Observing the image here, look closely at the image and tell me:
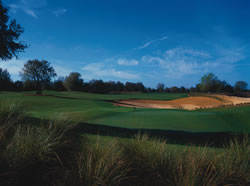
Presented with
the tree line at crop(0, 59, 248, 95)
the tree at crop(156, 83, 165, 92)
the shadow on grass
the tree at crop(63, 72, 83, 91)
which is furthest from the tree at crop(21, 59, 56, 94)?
the tree at crop(156, 83, 165, 92)

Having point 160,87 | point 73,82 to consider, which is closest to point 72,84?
point 73,82

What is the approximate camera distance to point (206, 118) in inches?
Answer: 297

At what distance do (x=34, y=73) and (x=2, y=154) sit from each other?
122ft

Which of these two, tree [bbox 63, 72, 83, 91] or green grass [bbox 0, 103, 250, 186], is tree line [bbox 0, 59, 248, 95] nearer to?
tree [bbox 63, 72, 83, 91]

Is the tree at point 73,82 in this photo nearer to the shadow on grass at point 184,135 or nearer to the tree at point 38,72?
the tree at point 38,72

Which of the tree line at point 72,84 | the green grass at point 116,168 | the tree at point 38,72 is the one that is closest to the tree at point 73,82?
the tree line at point 72,84

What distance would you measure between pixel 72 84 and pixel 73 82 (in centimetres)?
72

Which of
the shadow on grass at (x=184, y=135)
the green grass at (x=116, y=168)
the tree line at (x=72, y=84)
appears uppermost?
the tree line at (x=72, y=84)

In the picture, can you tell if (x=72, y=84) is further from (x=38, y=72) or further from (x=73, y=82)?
(x=38, y=72)

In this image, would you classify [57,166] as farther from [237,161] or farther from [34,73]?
[34,73]

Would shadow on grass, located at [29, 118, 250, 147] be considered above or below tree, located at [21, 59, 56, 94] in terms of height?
below

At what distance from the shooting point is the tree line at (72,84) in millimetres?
33719

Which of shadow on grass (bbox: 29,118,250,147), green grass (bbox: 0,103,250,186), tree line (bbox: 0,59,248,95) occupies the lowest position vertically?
shadow on grass (bbox: 29,118,250,147)

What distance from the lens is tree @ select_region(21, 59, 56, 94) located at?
32875 mm
